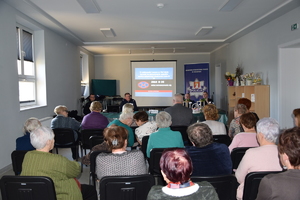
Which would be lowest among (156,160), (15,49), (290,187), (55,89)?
(156,160)

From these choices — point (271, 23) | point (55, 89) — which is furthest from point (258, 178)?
point (55, 89)

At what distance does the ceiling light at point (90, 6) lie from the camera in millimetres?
4874

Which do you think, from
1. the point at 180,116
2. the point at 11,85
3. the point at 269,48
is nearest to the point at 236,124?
the point at 180,116

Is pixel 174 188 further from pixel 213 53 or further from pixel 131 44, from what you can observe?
pixel 213 53

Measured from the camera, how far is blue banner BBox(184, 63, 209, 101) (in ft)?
39.5

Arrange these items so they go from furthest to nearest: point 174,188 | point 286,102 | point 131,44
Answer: point 131,44 < point 286,102 < point 174,188

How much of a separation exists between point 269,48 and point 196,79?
5698 millimetres

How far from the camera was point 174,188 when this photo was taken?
49.6 inches

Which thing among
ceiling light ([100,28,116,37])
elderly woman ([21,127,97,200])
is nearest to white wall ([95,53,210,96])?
ceiling light ([100,28,116,37])

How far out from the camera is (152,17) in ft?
20.2

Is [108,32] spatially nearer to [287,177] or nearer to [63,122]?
[63,122]

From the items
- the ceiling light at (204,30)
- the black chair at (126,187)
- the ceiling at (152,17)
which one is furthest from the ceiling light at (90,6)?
the black chair at (126,187)

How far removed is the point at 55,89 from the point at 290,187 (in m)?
7.02

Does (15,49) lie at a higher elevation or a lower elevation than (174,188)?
higher
